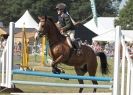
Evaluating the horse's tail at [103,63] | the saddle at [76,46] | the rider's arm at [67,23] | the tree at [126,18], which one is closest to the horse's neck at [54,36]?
the rider's arm at [67,23]

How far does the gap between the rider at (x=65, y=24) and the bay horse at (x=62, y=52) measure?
0.17 metres

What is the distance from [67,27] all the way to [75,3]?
90.6 metres

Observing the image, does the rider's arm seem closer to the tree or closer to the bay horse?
the bay horse

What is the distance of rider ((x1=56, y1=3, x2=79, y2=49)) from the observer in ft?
40.9

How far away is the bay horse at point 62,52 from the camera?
12016 mm

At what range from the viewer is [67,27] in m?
12.6

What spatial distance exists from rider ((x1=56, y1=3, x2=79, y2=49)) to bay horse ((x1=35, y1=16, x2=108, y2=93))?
17cm

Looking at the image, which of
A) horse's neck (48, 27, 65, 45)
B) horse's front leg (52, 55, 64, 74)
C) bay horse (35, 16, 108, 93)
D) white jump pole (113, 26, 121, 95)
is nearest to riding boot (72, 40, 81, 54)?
bay horse (35, 16, 108, 93)

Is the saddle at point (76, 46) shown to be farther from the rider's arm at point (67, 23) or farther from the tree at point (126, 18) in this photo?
the tree at point (126, 18)

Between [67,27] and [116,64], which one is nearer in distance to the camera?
[116,64]

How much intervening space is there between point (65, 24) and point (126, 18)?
201 ft

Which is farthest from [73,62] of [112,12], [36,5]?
[112,12]

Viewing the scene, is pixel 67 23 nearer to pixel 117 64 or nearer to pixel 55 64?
pixel 55 64

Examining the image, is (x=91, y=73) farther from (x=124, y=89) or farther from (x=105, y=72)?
(x=124, y=89)
